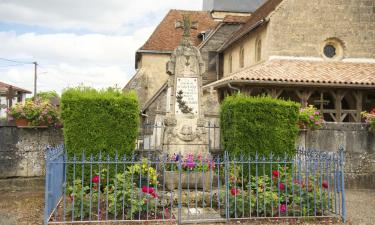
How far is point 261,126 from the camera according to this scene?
30.7 feet

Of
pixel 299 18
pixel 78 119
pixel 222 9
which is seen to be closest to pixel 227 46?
pixel 299 18

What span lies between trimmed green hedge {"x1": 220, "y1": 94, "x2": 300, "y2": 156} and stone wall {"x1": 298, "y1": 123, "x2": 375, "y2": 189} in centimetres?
193

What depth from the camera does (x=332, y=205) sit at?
312 inches

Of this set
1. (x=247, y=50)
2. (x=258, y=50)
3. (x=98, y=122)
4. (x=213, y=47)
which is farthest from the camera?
(x=213, y=47)

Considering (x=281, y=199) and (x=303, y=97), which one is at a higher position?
(x=303, y=97)

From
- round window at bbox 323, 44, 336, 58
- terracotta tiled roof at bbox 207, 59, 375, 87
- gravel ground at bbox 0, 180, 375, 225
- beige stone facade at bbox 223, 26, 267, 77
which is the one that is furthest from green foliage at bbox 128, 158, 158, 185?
round window at bbox 323, 44, 336, 58

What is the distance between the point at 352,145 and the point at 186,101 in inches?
202

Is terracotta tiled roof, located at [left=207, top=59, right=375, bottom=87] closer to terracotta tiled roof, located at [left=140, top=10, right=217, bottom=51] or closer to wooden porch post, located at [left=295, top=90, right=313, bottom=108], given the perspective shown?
wooden porch post, located at [left=295, top=90, right=313, bottom=108]

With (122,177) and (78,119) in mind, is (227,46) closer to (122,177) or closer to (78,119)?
(78,119)

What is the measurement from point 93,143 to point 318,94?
499 inches

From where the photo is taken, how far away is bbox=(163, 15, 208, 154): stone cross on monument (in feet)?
30.7

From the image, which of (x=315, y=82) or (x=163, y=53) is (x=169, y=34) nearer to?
(x=163, y=53)

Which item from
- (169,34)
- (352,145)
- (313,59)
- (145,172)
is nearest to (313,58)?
(313,59)

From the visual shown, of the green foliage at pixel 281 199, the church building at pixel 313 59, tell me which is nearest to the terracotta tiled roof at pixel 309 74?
the church building at pixel 313 59
